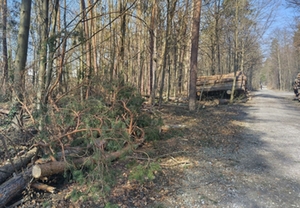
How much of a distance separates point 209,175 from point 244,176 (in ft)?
2.01

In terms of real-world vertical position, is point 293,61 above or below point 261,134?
above

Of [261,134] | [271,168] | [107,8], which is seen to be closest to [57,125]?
[271,168]

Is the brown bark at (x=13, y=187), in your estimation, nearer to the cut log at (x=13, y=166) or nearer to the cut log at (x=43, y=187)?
the cut log at (x=43, y=187)

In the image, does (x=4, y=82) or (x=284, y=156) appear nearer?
(x=284, y=156)

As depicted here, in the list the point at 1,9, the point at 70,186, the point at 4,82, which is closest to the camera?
the point at 70,186

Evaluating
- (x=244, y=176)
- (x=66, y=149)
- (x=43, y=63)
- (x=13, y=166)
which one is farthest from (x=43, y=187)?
(x=244, y=176)

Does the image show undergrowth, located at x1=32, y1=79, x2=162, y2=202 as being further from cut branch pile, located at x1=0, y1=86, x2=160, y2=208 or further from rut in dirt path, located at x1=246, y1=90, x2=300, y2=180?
rut in dirt path, located at x1=246, y1=90, x2=300, y2=180

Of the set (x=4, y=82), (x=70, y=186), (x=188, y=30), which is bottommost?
(x=70, y=186)

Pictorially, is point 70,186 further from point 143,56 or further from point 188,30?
point 188,30

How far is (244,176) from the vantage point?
4.04m

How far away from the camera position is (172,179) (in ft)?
13.1

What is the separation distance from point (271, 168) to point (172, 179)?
2.02 meters

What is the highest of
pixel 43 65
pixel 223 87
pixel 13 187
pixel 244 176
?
pixel 43 65

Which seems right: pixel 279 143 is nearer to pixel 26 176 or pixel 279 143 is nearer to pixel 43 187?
pixel 43 187
